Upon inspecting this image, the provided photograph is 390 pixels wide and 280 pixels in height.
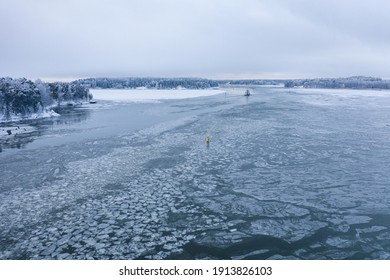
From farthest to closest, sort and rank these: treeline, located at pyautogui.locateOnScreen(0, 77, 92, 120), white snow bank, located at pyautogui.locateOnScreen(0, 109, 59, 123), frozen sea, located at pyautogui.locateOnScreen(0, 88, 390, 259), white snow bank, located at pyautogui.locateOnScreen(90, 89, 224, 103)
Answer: white snow bank, located at pyautogui.locateOnScreen(90, 89, 224, 103) → white snow bank, located at pyautogui.locateOnScreen(0, 109, 59, 123) → treeline, located at pyautogui.locateOnScreen(0, 77, 92, 120) → frozen sea, located at pyautogui.locateOnScreen(0, 88, 390, 259)

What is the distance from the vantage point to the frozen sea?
27.7 ft

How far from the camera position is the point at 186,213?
10.5m

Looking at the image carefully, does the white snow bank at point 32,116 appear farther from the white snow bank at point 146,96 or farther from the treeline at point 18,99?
the white snow bank at point 146,96

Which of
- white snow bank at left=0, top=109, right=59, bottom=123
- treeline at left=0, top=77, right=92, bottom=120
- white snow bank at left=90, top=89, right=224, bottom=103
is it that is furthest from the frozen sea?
white snow bank at left=90, top=89, right=224, bottom=103

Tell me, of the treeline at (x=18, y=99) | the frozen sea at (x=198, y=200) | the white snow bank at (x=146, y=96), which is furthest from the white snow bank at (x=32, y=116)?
the white snow bank at (x=146, y=96)

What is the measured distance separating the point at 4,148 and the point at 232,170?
1817 cm

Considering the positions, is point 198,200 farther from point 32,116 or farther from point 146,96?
point 146,96

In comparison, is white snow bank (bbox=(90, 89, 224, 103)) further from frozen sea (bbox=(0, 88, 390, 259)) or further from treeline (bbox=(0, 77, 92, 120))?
frozen sea (bbox=(0, 88, 390, 259))

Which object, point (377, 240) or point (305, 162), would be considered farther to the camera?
point (305, 162)

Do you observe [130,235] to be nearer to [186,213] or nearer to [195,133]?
[186,213]

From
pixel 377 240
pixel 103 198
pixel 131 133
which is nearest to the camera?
pixel 377 240

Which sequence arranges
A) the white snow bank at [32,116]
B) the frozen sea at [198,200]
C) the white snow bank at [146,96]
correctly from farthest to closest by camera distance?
the white snow bank at [146,96] < the white snow bank at [32,116] < the frozen sea at [198,200]

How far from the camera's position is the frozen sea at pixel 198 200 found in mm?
8445
